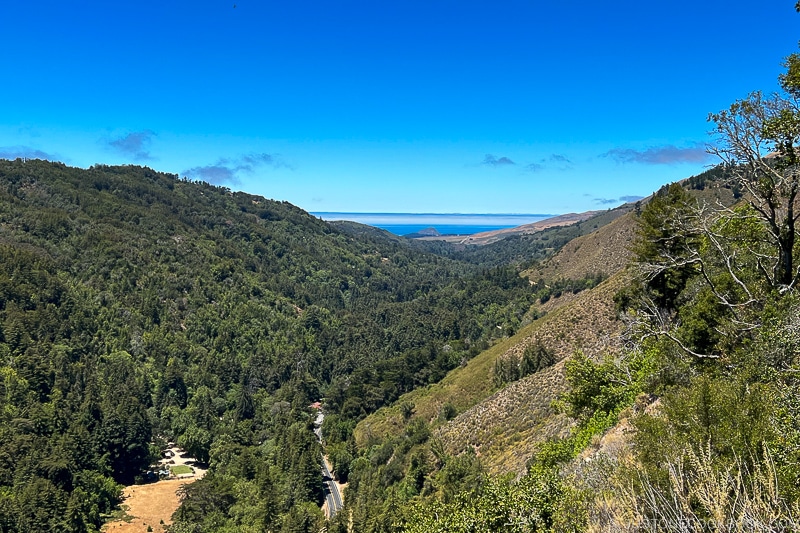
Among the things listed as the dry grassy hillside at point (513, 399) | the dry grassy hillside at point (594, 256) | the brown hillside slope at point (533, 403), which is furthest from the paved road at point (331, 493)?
the dry grassy hillside at point (594, 256)

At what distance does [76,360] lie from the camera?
9488cm

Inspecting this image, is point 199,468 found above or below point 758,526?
below

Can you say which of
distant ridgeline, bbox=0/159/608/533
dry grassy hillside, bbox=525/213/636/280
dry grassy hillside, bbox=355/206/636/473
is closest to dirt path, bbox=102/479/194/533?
distant ridgeline, bbox=0/159/608/533

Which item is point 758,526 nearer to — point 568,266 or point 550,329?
point 550,329

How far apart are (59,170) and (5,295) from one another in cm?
11300

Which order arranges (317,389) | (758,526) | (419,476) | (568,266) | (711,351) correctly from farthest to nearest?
(568,266)
(317,389)
(419,476)
(711,351)
(758,526)

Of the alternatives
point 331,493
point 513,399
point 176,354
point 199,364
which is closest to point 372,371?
point 331,493

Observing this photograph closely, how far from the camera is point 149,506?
59.3m

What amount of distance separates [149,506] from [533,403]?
165 feet

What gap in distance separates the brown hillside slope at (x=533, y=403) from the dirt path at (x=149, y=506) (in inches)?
1369

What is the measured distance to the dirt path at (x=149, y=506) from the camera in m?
53.1

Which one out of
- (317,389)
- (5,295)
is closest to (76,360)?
(5,295)

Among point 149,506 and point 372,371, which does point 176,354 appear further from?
point 149,506

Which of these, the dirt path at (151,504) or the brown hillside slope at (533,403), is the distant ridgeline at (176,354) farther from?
the brown hillside slope at (533,403)
